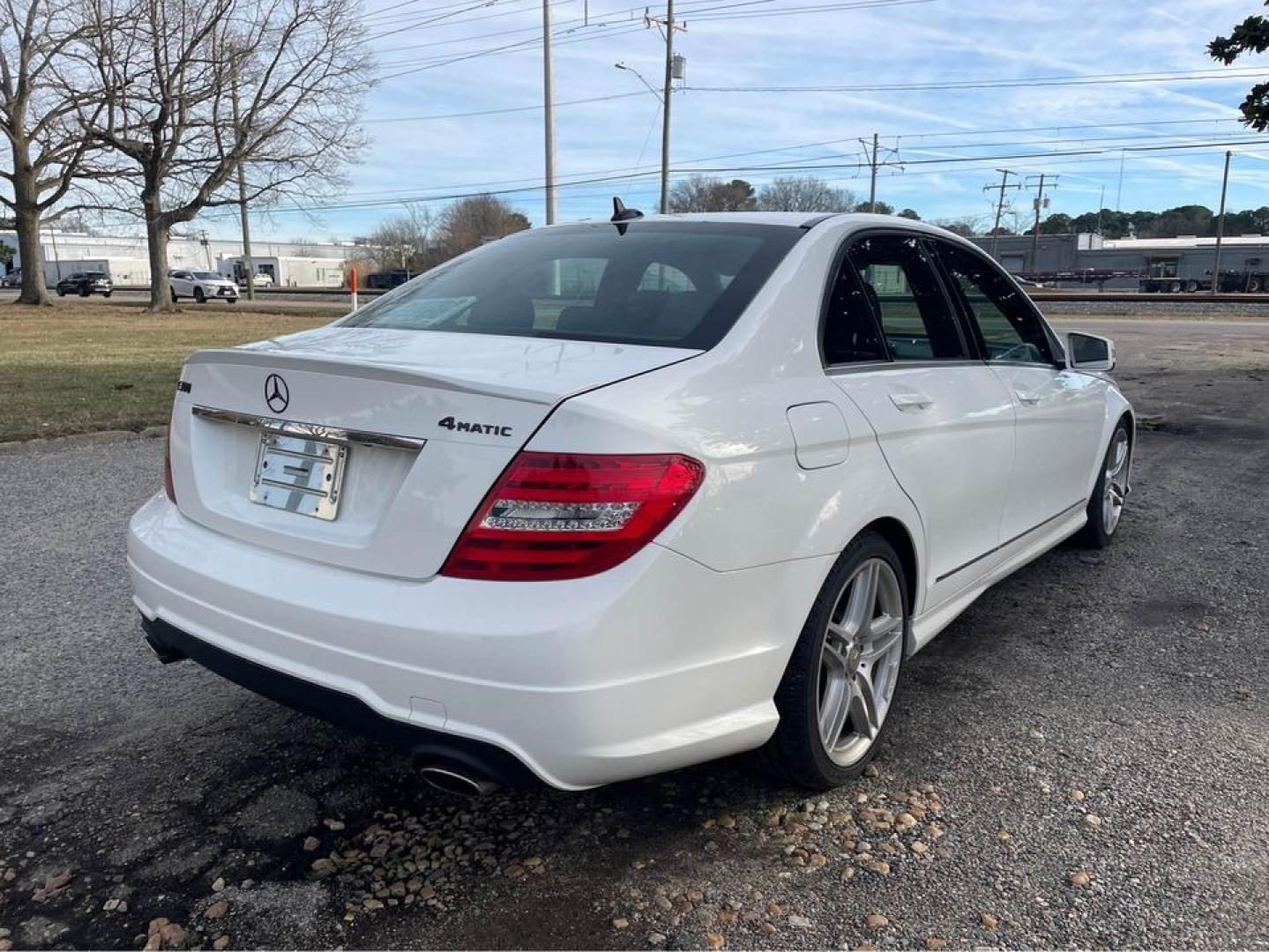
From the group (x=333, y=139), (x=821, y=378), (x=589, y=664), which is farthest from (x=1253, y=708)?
(x=333, y=139)

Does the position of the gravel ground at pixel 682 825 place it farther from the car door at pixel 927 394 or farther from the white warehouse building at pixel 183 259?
the white warehouse building at pixel 183 259

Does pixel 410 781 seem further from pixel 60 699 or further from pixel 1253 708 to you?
pixel 1253 708

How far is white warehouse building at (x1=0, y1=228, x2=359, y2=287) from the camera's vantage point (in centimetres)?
9612

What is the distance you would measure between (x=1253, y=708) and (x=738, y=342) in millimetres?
2307

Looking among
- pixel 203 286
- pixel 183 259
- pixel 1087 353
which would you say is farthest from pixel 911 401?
pixel 183 259

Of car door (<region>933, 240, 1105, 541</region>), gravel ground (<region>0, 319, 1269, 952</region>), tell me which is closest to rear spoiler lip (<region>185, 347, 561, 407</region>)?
gravel ground (<region>0, 319, 1269, 952</region>)

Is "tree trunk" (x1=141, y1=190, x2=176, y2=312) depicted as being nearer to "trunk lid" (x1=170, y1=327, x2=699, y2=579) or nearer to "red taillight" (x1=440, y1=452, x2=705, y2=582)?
"trunk lid" (x1=170, y1=327, x2=699, y2=579)

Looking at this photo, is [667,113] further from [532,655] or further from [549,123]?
[532,655]

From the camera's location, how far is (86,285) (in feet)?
181

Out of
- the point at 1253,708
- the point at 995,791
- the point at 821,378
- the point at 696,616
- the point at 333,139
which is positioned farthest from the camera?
the point at 333,139

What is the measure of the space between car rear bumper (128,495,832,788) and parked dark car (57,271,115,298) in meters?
61.2

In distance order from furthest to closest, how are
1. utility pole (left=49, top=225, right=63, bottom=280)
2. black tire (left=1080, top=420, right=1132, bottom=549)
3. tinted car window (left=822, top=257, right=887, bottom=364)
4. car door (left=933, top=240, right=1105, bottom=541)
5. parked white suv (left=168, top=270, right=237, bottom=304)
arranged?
1. utility pole (left=49, top=225, right=63, bottom=280)
2. parked white suv (left=168, top=270, right=237, bottom=304)
3. black tire (left=1080, top=420, right=1132, bottom=549)
4. car door (left=933, top=240, right=1105, bottom=541)
5. tinted car window (left=822, top=257, right=887, bottom=364)

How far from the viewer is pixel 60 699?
11.0ft

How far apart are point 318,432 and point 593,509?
29.2 inches
